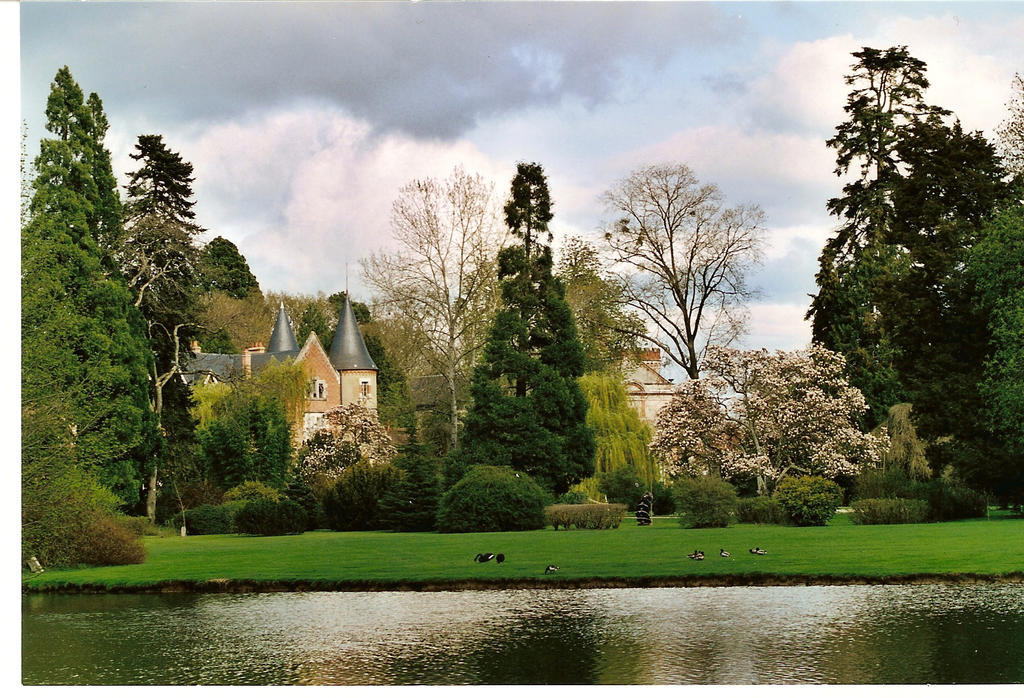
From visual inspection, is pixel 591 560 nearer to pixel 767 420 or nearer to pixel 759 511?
pixel 759 511

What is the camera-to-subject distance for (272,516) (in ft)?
68.0

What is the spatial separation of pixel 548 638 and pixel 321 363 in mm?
26539

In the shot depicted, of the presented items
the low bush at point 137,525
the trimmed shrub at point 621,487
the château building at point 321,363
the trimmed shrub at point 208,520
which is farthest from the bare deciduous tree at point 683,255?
the low bush at point 137,525

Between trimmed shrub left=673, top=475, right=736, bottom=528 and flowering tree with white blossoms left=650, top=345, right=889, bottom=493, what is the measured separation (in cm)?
274

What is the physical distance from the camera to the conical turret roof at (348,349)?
3641 centimetres

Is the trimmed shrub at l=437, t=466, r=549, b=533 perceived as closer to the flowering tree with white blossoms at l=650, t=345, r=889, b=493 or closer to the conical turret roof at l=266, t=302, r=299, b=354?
the flowering tree with white blossoms at l=650, t=345, r=889, b=493

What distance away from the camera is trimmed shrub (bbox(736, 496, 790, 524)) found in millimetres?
19516

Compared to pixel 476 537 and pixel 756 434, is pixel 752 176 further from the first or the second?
pixel 476 537

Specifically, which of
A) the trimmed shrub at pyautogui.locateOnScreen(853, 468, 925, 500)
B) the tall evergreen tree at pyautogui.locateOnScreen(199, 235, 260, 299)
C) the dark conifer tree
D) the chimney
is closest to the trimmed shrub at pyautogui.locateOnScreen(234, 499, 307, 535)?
the dark conifer tree

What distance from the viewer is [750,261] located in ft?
79.4

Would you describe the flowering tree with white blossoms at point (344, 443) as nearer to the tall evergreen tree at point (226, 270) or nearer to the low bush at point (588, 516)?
the tall evergreen tree at point (226, 270)

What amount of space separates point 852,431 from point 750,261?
4799 millimetres

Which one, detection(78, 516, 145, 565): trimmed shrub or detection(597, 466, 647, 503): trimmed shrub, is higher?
detection(597, 466, 647, 503): trimmed shrub
